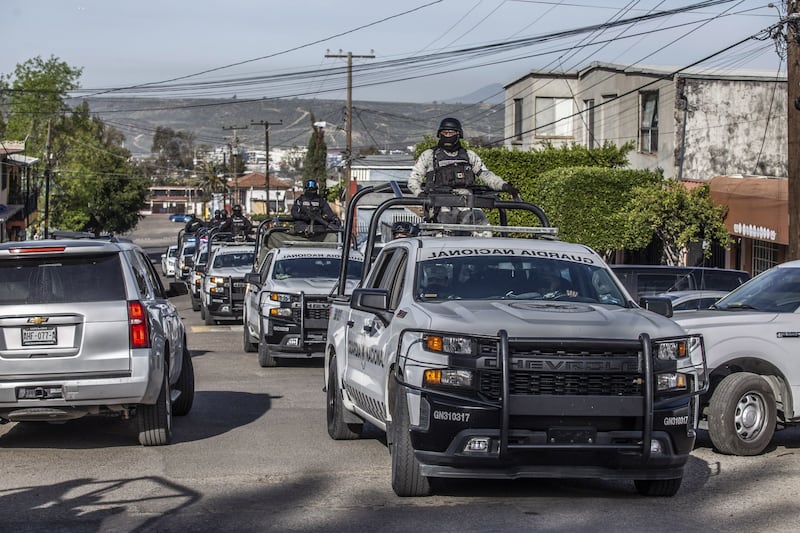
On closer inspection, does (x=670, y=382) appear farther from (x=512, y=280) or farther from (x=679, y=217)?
(x=679, y=217)

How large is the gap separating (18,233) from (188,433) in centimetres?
6608

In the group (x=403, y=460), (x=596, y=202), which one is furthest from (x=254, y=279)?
(x=596, y=202)

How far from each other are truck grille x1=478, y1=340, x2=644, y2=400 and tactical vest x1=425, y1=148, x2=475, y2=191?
575cm

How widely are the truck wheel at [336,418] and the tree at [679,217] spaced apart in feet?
66.2

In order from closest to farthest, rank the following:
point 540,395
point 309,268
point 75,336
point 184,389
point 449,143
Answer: point 540,395, point 75,336, point 184,389, point 449,143, point 309,268

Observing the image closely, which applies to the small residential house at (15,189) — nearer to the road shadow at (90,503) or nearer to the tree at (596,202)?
the tree at (596,202)

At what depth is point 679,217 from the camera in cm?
3056

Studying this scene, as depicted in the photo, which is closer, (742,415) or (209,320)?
(742,415)

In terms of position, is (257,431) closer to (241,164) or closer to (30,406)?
(30,406)

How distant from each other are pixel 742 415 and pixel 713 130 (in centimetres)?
2665

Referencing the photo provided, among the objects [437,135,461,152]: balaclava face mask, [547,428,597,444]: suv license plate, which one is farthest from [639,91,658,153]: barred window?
[547,428,597,444]: suv license plate

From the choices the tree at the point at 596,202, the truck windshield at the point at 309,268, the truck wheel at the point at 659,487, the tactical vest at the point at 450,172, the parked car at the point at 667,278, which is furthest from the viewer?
the tree at the point at 596,202

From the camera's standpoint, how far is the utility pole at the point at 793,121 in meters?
19.3

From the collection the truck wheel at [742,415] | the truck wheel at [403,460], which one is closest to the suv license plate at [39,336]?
the truck wheel at [403,460]
